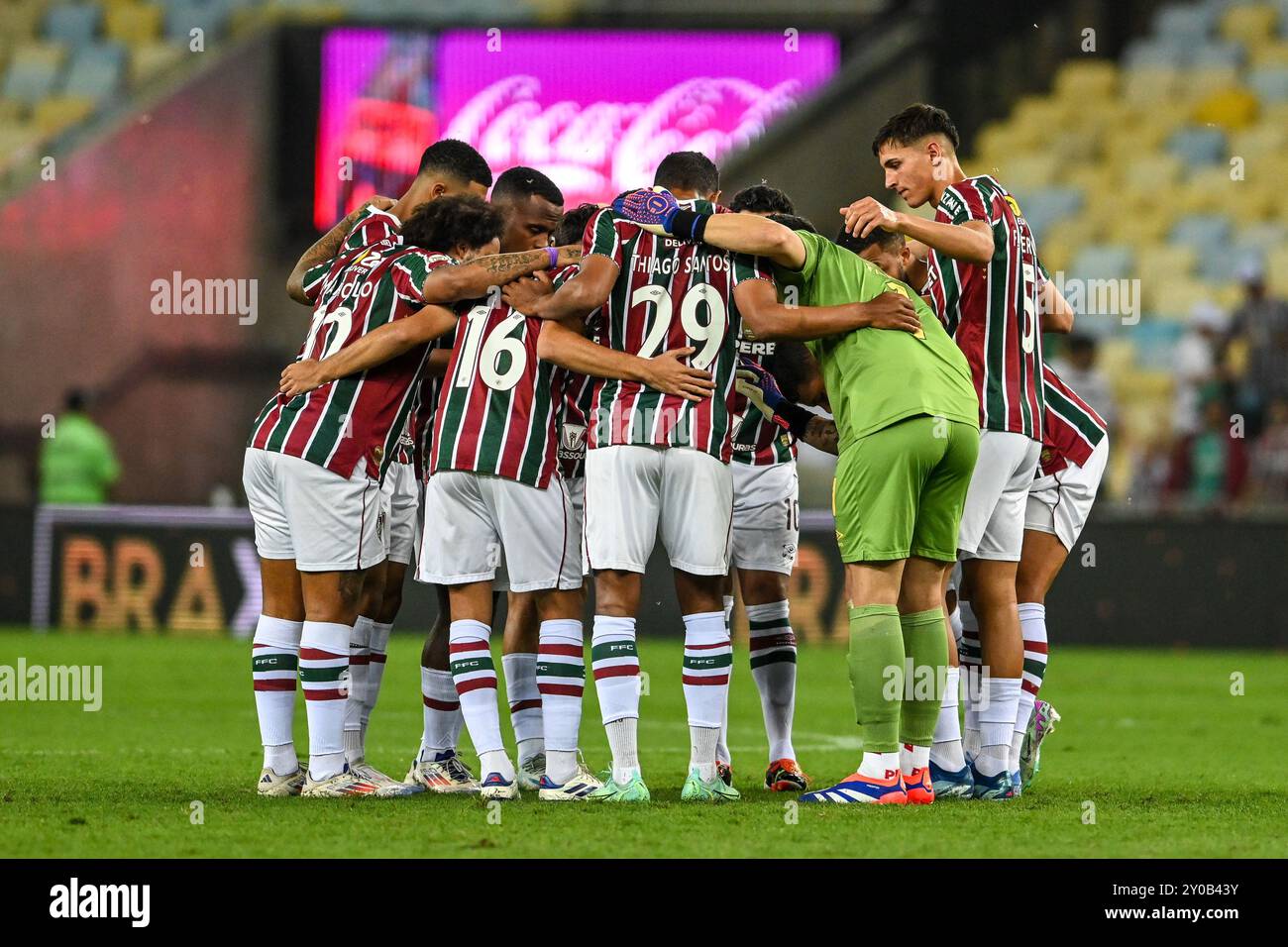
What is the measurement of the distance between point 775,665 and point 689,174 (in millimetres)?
1831

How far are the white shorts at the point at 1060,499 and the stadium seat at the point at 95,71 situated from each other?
60.4ft

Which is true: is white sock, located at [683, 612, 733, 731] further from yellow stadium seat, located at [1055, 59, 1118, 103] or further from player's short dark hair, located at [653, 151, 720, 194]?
yellow stadium seat, located at [1055, 59, 1118, 103]

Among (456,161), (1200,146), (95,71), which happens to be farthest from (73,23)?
(456,161)

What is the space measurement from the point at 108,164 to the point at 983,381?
52.0 feet

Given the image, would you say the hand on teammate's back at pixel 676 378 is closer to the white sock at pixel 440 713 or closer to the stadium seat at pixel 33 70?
the white sock at pixel 440 713

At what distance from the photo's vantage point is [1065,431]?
6.30m

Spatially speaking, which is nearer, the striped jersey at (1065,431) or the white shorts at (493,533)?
the white shorts at (493,533)

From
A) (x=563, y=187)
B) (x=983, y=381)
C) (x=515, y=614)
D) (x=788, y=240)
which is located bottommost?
(x=515, y=614)

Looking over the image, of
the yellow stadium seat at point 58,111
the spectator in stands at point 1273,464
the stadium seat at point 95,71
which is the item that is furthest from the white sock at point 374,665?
the yellow stadium seat at point 58,111

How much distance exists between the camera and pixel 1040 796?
593 cm

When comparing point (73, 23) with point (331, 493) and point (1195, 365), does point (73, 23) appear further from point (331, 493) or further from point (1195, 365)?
point (331, 493)

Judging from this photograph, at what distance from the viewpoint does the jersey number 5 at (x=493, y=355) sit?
585cm
